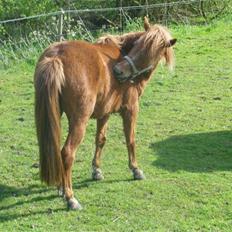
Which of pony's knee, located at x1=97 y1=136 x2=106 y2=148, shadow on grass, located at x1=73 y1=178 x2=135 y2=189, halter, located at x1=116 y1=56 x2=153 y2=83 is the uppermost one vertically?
halter, located at x1=116 y1=56 x2=153 y2=83

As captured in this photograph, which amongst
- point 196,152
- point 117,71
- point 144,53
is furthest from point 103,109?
point 196,152

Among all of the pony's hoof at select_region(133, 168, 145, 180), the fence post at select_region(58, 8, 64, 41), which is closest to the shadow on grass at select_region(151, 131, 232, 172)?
the pony's hoof at select_region(133, 168, 145, 180)

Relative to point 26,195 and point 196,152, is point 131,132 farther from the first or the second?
point 26,195

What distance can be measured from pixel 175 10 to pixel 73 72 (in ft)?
33.3

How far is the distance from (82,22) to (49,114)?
770 cm

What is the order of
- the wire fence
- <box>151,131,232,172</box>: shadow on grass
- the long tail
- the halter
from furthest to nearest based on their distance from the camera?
the wire fence < <box>151,131,232,172</box>: shadow on grass < the halter < the long tail

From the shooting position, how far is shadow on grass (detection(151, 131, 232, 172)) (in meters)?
5.67

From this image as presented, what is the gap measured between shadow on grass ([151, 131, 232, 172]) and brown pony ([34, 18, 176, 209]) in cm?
59

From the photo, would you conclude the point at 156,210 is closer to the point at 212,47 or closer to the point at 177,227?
the point at 177,227

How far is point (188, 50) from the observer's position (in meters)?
11.0

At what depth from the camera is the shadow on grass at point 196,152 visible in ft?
18.6

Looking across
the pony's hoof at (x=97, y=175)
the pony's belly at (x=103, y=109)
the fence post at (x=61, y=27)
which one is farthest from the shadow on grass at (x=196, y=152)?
the fence post at (x=61, y=27)

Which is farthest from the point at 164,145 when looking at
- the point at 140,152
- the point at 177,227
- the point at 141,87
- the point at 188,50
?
the point at 188,50

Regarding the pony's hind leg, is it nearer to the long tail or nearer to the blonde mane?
the long tail
